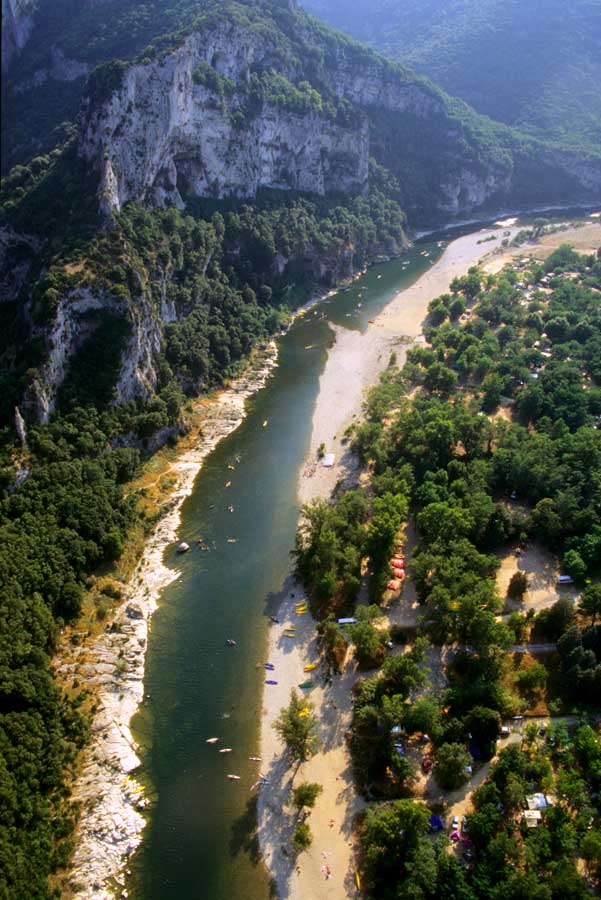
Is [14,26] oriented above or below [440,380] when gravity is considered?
above

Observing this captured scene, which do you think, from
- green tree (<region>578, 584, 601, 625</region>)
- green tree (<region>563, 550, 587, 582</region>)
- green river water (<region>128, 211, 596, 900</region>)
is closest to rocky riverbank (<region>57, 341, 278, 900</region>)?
green river water (<region>128, 211, 596, 900</region>)

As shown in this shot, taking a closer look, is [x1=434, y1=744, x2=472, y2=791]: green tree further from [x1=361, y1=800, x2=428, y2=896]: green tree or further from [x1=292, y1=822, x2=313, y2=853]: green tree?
[x1=292, y1=822, x2=313, y2=853]: green tree

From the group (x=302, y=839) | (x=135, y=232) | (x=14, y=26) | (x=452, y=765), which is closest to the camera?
(x=302, y=839)

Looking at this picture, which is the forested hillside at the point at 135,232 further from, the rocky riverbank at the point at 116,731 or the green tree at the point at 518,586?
the green tree at the point at 518,586

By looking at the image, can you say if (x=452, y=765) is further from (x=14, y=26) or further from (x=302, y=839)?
(x=14, y=26)

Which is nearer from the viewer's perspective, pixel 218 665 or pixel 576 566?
pixel 218 665

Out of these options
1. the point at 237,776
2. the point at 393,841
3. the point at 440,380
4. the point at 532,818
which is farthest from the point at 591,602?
the point at 440,380

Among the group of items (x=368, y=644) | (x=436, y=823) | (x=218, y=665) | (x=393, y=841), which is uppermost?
(x=368, y=644)

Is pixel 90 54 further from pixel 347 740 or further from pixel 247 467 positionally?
pixel 347 740
